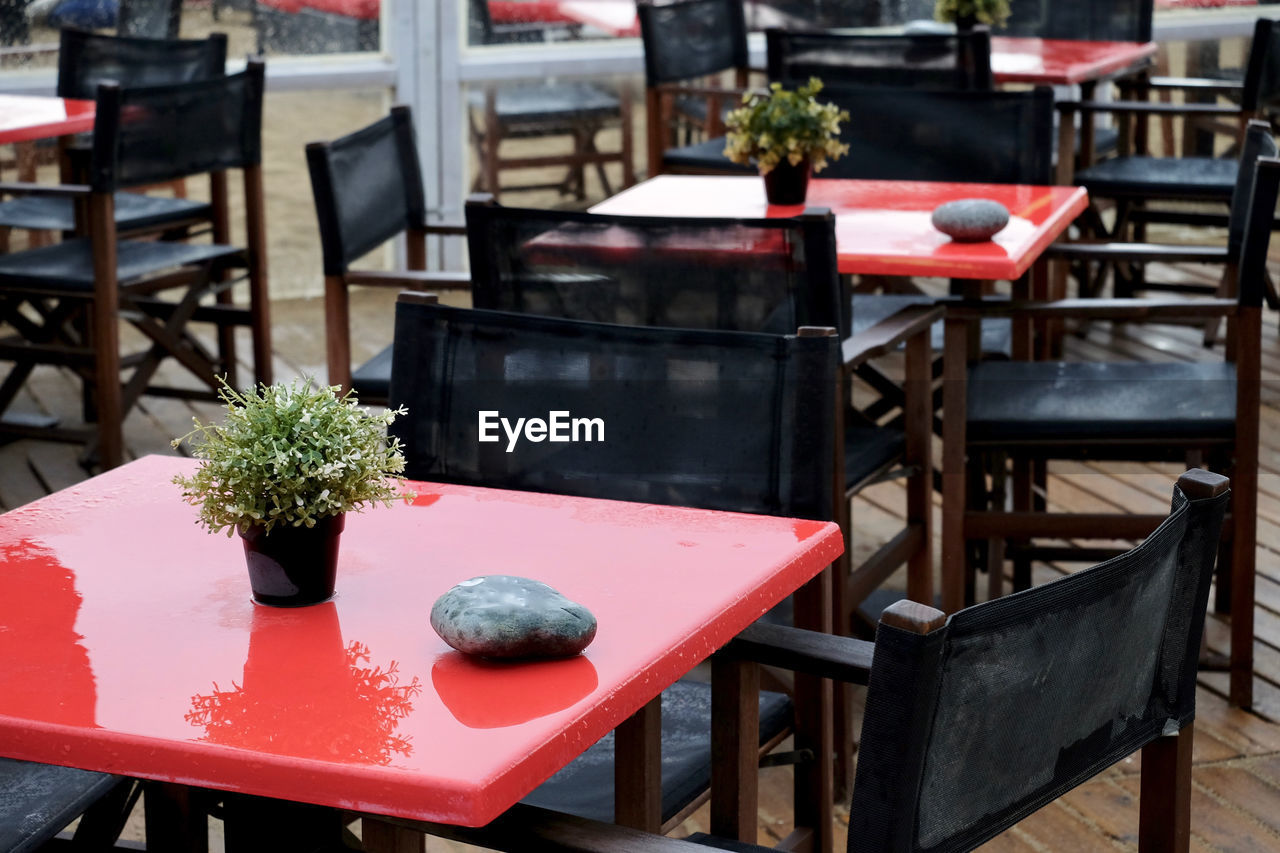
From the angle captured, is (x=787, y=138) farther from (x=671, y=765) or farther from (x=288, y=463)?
(x=288, y=463)

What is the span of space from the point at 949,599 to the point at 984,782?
1.67m

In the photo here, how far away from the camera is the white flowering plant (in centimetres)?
147

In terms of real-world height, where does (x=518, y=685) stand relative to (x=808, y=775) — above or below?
above

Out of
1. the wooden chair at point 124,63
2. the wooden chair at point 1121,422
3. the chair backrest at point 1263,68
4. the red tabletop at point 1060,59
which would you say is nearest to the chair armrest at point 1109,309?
the wooden chair at point 1121,422

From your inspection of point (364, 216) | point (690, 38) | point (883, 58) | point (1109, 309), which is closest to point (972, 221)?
point (1109, 309)

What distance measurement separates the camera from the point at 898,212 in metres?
3.31

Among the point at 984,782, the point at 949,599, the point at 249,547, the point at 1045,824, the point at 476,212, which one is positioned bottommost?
the point at 1045,824

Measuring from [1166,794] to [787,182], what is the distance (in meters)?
1.98

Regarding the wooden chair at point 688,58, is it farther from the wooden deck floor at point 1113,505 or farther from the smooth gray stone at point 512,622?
the smooth gray stone at point 512,622

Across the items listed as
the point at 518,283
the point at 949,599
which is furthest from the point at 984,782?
the point at 949,599

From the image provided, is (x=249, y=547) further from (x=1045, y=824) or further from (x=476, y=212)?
(x=1045, y=824)

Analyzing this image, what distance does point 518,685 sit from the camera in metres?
1.35

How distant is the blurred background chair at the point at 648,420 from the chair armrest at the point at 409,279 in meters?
1.05

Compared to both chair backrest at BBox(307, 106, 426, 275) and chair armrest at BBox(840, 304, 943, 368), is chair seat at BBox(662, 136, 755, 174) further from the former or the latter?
chair armrest at BBox(840, 304, 943, 368)
